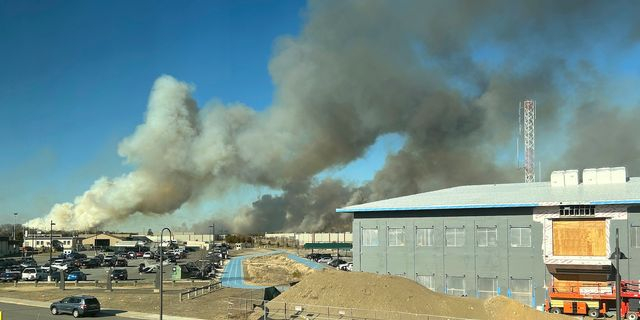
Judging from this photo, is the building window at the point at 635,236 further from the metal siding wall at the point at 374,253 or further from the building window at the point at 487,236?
the metal siding wall at the point at 374,253

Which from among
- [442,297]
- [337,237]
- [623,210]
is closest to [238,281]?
[442,297]

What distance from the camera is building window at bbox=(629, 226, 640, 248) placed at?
43.5m

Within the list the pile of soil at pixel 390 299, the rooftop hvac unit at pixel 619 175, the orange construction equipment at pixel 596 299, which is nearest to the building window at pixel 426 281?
the pile of soil at pixel 390 299

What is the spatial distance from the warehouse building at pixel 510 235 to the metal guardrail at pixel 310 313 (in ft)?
46.8

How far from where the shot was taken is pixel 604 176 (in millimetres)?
53062

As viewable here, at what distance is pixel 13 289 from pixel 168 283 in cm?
1790

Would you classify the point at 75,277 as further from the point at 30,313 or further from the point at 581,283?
the point at 581,283

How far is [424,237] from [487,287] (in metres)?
7.07

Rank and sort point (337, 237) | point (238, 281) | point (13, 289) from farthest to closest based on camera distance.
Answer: point (337, 237), point (238, 281), point (13, 289)

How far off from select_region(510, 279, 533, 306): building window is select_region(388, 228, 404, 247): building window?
10.7 m

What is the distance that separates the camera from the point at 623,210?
4412 cm

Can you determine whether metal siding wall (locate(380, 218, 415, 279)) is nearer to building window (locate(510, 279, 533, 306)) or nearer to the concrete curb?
building window (locate(510, 279, 533, 306))

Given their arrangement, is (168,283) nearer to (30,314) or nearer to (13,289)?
(13,289)

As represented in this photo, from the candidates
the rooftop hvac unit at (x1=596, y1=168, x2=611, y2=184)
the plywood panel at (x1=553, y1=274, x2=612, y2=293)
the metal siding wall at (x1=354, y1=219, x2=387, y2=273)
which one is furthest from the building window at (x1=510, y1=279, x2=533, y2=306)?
the rooftop hvac unit at (x1=596, y1=168, x2=611, y2=184)
